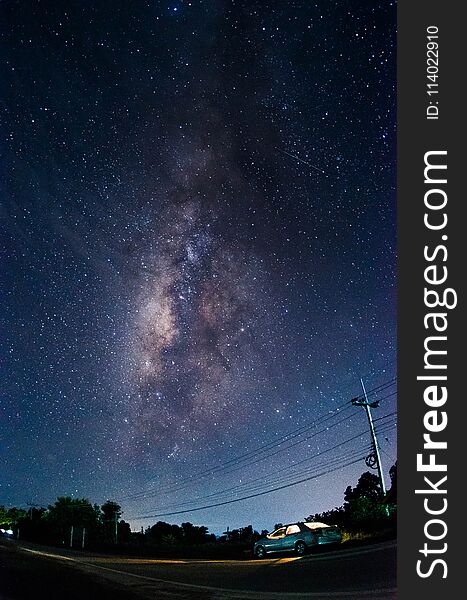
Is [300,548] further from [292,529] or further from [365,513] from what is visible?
[365,513]

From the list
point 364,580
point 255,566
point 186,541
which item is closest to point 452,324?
point 364,580

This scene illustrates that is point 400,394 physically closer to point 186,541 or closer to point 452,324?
point 452,324

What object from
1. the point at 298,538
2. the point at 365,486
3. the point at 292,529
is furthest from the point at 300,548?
the point at 365,486

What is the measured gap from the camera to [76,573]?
10.7m

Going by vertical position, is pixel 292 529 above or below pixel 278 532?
above

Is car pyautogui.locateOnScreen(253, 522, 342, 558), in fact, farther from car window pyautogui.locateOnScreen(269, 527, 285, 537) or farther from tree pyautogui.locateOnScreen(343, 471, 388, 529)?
tree pyautogui.locateOnScreen(343, 471, 388, 529)

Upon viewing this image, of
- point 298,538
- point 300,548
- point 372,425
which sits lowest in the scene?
point 300,548

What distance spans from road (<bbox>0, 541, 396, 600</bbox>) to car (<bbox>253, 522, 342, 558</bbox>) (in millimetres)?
2036

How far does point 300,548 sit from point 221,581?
19.2 feet

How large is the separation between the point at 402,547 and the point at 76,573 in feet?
32.2

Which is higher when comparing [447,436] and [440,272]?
[440,272]

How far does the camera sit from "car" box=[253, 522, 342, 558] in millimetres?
13930

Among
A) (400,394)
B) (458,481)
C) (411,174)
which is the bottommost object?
(458,481)

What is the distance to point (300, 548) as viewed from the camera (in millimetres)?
14031
